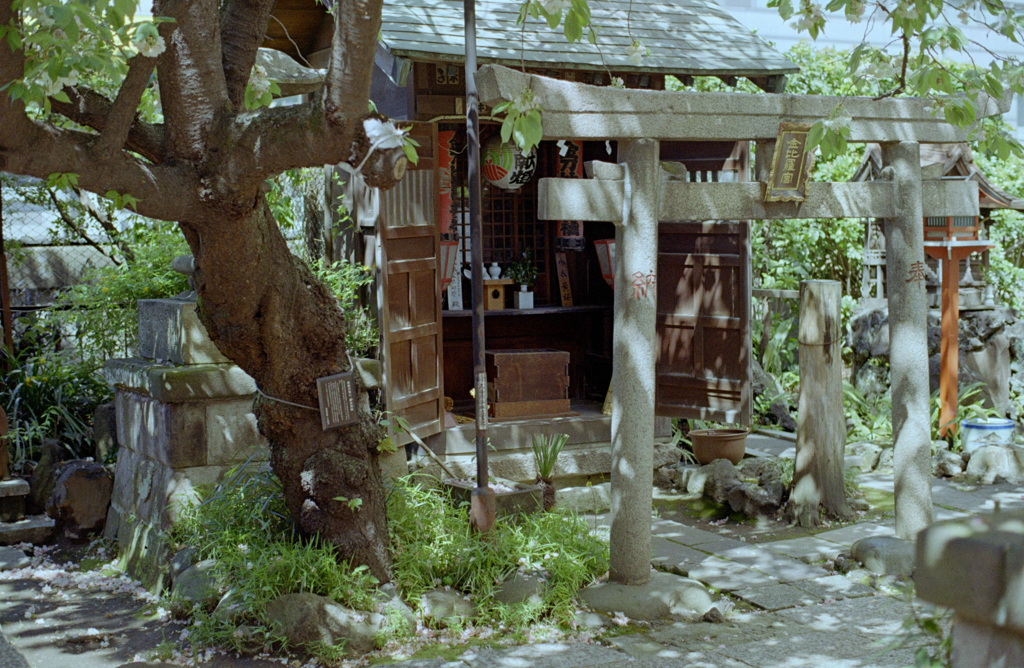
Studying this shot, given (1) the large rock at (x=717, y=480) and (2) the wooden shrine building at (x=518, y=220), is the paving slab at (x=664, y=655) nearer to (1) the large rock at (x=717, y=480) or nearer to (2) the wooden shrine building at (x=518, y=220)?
(2) the wooden shrine building at (x=518, y=220)

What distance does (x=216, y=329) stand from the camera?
5.77m

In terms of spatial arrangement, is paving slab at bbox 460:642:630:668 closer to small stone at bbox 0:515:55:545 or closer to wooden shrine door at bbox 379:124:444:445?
wooden shrine door at bbox 379:124:444:445

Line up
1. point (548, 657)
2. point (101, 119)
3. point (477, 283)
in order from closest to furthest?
1. point (101, 119)
2. point (548, 657)
3. point (477, 283)

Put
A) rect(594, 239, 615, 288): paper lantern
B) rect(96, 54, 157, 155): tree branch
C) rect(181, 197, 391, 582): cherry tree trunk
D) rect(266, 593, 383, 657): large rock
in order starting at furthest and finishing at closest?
rect(594, 239, 615, 288): paper lantern < rect(181, 197, 391, 582): cherry tree trunk < rect(266, 593, 383, 657): large rock < rect(96, 54, 157, 155): tree branch

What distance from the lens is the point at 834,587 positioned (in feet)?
21.9

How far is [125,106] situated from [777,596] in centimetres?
481

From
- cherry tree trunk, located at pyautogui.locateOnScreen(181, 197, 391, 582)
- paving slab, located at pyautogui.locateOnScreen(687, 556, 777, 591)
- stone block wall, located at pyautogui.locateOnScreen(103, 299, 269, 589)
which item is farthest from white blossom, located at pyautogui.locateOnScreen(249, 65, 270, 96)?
paving slab, located at pyautogui.locateOnScreen(687, 556, 777, 591)

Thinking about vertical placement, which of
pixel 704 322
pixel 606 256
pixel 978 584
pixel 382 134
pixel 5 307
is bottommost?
pixel 978 584

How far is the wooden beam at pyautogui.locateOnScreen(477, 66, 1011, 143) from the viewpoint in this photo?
20.0 feet

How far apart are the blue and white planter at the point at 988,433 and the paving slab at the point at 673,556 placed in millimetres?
3783

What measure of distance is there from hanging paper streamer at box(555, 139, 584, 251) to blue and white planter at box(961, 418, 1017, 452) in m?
4.26

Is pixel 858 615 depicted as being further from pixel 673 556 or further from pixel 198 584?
pixel 198 584

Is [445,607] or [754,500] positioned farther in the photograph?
[754,500]

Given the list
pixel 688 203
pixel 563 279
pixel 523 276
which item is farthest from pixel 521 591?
pixel 563 279
